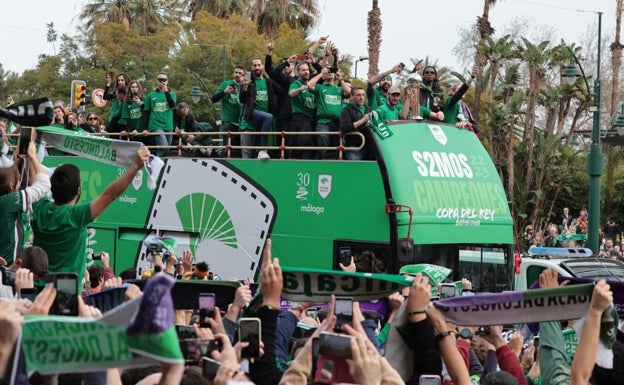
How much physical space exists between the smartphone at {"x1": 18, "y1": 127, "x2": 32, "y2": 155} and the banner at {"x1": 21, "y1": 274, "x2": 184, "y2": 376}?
11.2ft

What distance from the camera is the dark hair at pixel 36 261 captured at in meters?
5.89

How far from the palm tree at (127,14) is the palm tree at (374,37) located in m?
16.2

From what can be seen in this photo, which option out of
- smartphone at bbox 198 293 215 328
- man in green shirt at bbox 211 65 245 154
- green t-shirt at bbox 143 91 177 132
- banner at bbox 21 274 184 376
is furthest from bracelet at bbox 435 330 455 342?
green t-shirt at bbox 143 91 177 132

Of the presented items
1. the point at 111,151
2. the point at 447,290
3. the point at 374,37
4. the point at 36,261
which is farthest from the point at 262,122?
the point at 374,37

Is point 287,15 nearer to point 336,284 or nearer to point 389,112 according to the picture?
point 389,112

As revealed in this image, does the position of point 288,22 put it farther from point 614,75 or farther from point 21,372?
point 21,372

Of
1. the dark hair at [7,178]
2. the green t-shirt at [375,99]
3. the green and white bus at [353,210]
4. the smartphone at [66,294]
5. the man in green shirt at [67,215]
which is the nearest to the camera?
the smartphone at [66,294]

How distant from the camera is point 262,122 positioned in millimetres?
15648

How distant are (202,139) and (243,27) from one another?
2757 cm

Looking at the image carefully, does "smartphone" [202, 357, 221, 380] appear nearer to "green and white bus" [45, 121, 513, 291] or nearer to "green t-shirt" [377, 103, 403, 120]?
"green and white bus" [45, 121, 513, 291]

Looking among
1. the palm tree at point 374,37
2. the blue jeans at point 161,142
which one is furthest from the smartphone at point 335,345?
the palm tree at point 374,37

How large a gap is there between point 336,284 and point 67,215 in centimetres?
160

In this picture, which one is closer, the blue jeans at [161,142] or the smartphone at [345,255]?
the smartphone at [345,255]

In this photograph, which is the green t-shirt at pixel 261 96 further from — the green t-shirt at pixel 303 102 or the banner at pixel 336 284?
the banner at pixel 336 284
